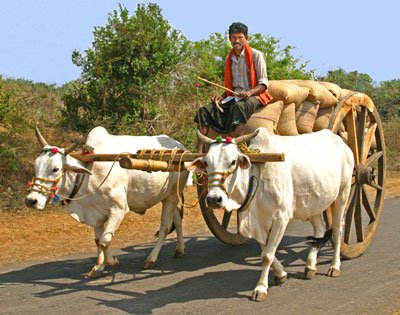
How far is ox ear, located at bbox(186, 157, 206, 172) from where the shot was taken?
4.41 meters

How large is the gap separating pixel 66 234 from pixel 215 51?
470 inches

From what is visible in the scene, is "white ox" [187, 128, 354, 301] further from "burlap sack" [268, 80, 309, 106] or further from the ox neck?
"burlap sack" [268, 80, 309, 106]

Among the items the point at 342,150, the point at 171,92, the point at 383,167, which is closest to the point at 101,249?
the point at 342,150

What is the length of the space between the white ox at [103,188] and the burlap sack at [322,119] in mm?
1932

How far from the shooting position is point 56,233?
7.77m

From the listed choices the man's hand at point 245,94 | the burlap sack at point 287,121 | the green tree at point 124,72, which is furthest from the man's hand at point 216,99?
A: the green tree at point 124,72

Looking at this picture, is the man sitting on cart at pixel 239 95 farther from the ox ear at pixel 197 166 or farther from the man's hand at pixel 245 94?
the ox ear at pixel 197 166

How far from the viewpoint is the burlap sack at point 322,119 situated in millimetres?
6344

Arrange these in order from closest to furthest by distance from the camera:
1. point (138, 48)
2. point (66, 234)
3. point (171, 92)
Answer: point (66, 234)
point (138, 48)
point (171, 92)

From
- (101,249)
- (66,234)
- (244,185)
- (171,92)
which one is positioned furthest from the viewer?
(171,92)

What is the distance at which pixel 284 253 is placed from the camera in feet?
20.9

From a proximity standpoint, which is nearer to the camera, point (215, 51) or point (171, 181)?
point (171, 181)

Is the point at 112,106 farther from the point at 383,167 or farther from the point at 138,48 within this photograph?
the point at 383,167

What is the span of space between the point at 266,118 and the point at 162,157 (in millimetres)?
1446
